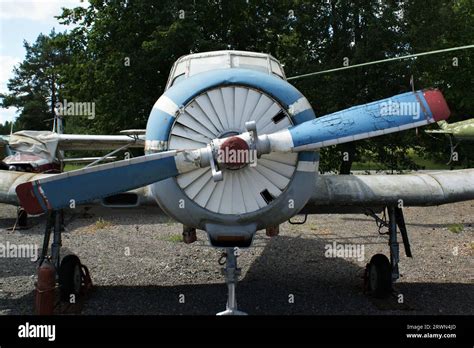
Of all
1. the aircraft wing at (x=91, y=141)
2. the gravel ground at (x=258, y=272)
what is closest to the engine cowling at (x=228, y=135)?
the gravel ground at (x=258, y=272)

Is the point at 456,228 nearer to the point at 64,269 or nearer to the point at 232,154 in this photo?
the point at 64,269

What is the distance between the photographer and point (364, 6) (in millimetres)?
22391

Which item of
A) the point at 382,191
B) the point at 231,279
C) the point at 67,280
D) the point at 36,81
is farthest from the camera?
the point at 36,81

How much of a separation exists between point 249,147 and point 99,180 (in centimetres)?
174

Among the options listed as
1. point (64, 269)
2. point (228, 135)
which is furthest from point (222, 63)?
point (64, 269)

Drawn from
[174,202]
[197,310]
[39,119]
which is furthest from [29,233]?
[39,119]

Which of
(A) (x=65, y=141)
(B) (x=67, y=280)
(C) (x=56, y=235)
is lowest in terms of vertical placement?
(B) (x=67, y=280)

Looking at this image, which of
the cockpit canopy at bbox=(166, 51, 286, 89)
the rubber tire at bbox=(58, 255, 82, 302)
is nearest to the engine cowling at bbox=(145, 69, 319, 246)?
the cockpit canopy at bbox=(166, 51, 286, 89)

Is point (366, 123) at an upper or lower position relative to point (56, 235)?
upper

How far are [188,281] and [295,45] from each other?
54.5ft

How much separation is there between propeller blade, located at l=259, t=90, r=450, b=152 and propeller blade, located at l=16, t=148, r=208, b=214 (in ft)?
3.46

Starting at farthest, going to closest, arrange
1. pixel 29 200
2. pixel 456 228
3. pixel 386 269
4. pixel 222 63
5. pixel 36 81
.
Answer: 1. pixel 36 81
2. pixel 456 228
3. pixel 386 269
4. pixel 222 63
5. pixel 29 200

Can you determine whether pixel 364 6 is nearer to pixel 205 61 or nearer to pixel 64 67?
pixel 64 67

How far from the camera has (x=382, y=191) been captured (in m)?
7.50
